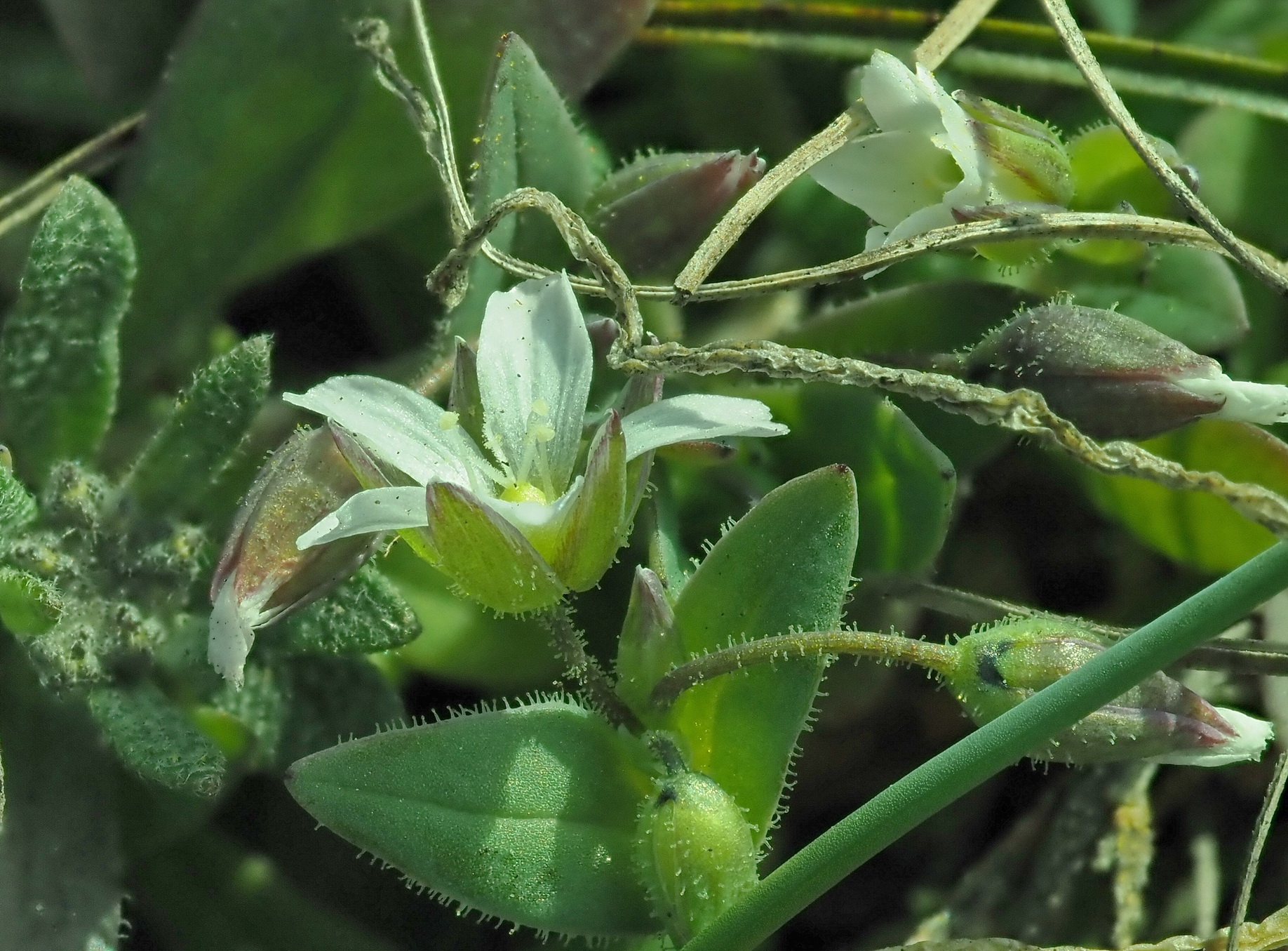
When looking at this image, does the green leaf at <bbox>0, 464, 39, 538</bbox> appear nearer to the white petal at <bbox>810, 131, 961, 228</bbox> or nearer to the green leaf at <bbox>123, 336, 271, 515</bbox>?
the green leaf at <bbox>123, 336, 271, 515</bbox>

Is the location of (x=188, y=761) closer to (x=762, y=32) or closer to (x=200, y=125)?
(x=200, y=125)

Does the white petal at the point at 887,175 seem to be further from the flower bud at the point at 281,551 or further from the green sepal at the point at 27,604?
the green sepal at the point at 27,604

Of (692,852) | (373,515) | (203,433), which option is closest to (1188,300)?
(692,852)

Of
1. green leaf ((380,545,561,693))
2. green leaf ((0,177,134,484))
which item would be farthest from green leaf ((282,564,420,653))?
green leaf ((0,177,134,484))

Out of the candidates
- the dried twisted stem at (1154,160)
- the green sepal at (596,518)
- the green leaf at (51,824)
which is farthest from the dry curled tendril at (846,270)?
the green leaf at (51,824)

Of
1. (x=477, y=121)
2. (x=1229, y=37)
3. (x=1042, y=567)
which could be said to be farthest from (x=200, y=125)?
(x=1229, y=37)

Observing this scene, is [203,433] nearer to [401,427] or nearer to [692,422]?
[401,427]
